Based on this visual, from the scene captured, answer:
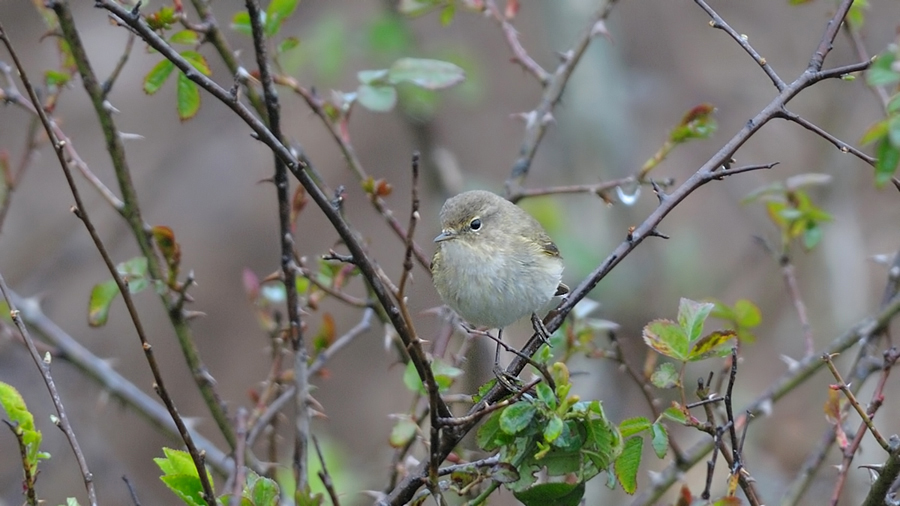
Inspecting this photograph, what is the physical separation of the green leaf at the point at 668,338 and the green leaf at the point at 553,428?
39 centimetres

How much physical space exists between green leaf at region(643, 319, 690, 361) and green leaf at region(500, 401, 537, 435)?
0.40 meters

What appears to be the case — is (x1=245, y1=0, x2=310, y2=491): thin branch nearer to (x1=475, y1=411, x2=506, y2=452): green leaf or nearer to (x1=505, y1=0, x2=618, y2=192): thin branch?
(x1=475, y1=411, x2=506, y2=452): green leaf

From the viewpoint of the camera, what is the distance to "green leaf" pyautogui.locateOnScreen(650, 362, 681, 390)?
2.07m

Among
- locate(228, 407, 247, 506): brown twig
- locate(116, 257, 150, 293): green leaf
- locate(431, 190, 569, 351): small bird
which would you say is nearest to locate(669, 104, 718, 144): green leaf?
locate(431, 190, 569, 351): small bird

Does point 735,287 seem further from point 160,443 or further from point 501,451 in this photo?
point 501,451

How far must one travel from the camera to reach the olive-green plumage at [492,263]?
3.12 meters

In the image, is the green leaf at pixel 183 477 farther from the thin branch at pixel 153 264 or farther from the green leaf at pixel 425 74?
the green leaf at pixel 425 74

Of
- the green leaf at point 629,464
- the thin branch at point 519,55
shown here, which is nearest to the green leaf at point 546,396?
the green leaf at point 629,464

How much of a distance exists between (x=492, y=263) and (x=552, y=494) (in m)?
1.44

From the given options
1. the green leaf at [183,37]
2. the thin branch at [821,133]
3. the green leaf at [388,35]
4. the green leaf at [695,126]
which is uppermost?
the green leaf at [388,35]

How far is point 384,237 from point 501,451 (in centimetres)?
716

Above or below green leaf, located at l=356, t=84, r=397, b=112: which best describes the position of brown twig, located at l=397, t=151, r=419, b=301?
below

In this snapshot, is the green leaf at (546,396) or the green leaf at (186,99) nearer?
the green leaf at (546,396)

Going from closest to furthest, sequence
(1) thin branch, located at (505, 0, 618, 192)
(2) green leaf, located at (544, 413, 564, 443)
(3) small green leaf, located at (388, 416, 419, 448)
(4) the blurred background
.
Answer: (2) green leaf, located at (544, 413, 564, 443), (3) small green leaf, located at (388, 416, 419, 448), (1) thin branch, located at (505, 0, 618, 192), (4) the blurred background
